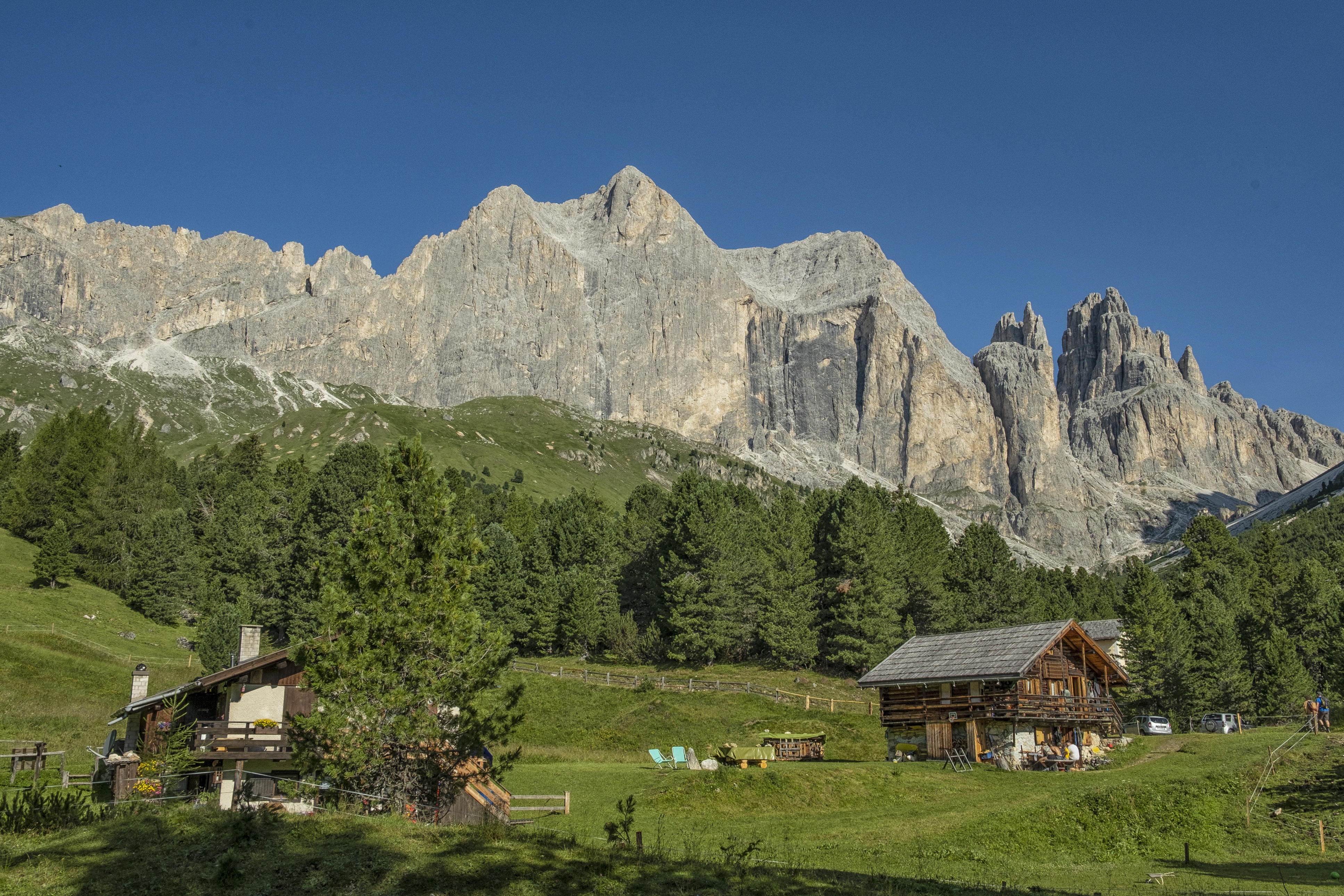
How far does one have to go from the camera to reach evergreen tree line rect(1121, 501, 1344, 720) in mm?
57812

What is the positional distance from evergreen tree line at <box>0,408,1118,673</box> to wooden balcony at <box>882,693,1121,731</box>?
22.7 m

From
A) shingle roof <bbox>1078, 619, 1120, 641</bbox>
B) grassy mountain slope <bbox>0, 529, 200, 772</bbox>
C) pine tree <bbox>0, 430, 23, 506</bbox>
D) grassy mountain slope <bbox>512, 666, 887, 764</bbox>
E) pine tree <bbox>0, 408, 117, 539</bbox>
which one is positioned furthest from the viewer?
pine tree <bbox>0, 430, 23, 506</bbox>

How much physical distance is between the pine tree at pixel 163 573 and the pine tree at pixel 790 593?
45138mm

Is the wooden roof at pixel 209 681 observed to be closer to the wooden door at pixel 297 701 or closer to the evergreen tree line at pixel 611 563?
the wooden door at pixel 297 701

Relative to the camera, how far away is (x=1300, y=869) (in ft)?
71.7

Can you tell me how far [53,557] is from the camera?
6431 centimetres

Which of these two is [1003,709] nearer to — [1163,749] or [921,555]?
[1163,749]

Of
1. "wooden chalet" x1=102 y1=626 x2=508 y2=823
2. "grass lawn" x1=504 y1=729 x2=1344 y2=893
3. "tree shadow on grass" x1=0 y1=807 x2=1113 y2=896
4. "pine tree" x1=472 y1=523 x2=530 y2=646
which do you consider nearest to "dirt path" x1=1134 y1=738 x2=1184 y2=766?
"grass lawn" x1=504 y1=729 x2=1344 y2=893

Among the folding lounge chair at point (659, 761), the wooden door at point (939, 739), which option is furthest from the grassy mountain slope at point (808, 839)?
the wooden door at point (939, 739)

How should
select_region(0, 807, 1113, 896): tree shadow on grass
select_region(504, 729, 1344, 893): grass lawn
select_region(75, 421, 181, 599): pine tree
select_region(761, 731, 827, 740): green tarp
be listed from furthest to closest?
select_region(75, 421, 181, 599): pine tree
select_region(761, 731, 827, 740): green tarp
select_region(504, 729, 1344, 893): grass lawn
select_region(0, 807, 1113, 896): tree shadow on grass

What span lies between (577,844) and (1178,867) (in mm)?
16511

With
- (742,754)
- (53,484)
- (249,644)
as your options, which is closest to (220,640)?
(249,644)

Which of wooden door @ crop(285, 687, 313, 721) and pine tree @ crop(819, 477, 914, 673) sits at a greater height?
pine tree @ crop(819, 477, 914, 673)

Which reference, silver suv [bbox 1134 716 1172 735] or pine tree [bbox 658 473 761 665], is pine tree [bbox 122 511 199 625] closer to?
pine tree [bbox 658 473 761 665]
